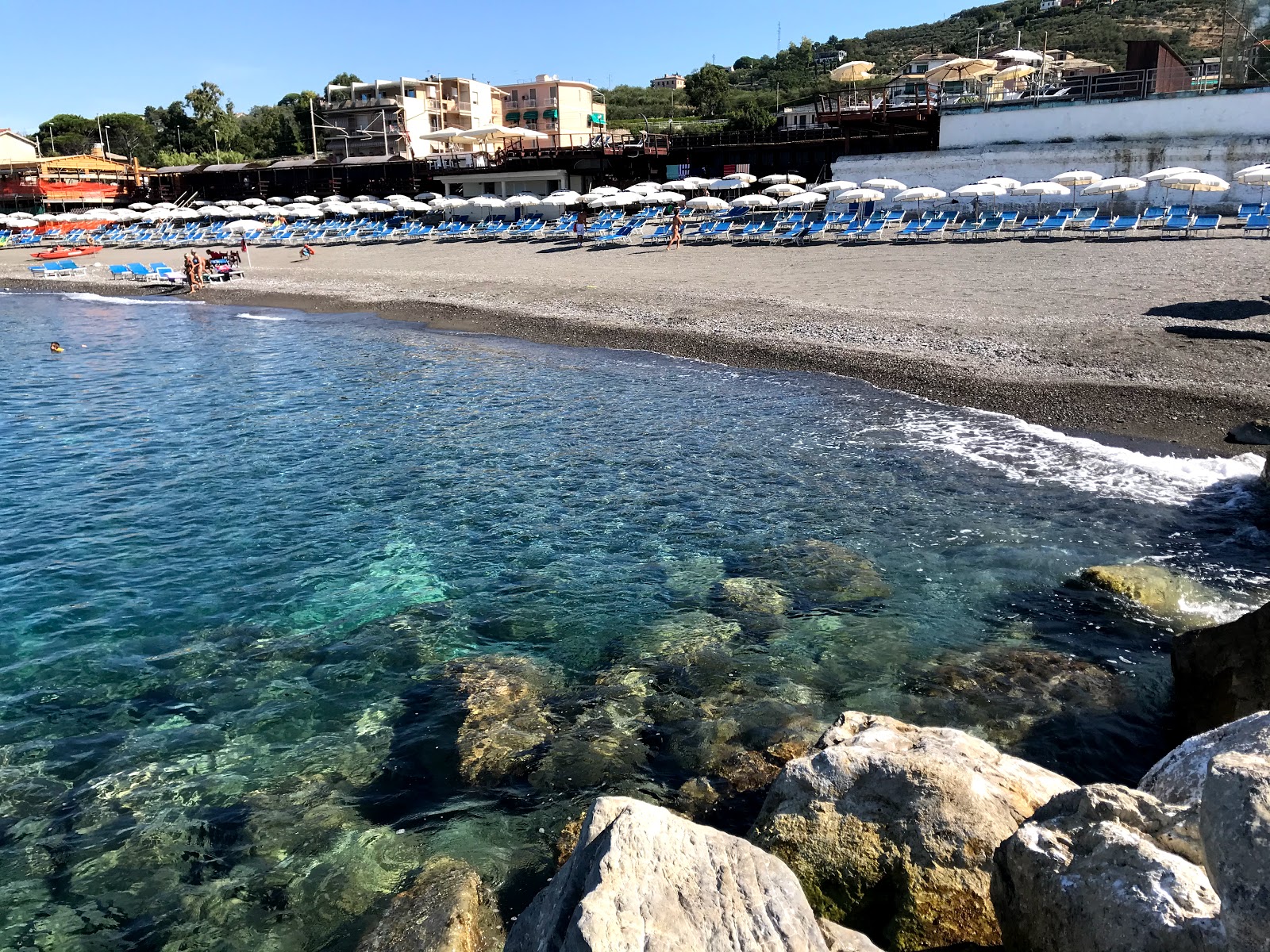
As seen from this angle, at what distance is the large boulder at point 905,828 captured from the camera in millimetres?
3221

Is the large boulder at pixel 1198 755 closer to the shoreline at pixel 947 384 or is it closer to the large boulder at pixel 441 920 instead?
the large boulder at pixel 441 920

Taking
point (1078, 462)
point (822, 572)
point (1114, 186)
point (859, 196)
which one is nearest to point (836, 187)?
point (859, 196)

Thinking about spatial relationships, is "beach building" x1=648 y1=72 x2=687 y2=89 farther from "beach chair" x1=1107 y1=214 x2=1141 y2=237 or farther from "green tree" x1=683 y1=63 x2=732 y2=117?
"beach chair" x1=1107 y1=214 x2=1141 y2=237

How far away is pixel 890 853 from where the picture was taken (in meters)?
3.37

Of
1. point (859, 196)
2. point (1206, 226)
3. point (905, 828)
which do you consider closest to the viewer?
point (905, 828)

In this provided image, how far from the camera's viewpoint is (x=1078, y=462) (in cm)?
999

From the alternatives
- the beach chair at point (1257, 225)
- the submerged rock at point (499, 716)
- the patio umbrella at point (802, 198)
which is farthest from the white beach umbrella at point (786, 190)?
the submerged rock at point (499, 716)

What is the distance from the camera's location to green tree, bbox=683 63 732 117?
78.7 m

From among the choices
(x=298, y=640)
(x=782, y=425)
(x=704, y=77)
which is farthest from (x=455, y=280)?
(x=704, y=77)

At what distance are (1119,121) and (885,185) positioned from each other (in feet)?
26.4

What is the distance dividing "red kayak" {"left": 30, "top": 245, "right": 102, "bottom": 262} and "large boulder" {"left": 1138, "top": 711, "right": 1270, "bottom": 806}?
45.9 m

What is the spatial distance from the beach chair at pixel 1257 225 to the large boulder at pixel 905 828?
77.6ft

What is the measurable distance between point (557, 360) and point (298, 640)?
1101 cm

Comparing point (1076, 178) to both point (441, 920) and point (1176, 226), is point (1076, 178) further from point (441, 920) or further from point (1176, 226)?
point (441, 920)
